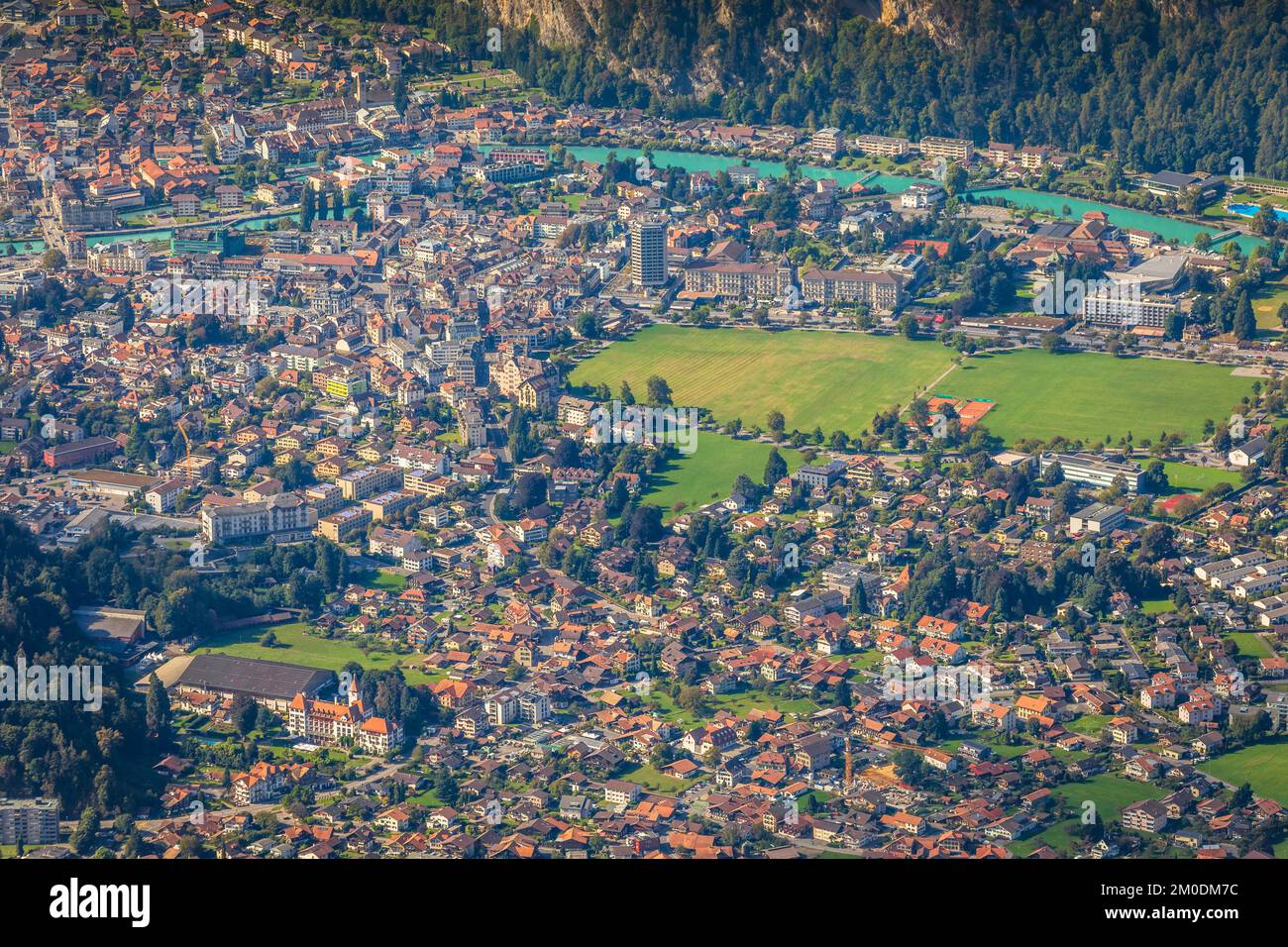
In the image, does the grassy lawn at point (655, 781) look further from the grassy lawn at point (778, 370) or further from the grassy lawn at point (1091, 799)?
the grassy lawn at point (778, 370)

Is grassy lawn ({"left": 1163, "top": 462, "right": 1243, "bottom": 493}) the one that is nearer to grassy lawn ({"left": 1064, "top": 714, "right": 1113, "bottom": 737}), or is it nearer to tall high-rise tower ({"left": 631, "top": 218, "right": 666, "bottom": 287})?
grassy lawn ({"left": 1064, "top": 714, "right": 1113, "bottom": 737})

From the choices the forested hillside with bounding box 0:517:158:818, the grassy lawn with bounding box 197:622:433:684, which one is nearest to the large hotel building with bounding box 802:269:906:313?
the grassy lawn with bounding box 197:622:433:684

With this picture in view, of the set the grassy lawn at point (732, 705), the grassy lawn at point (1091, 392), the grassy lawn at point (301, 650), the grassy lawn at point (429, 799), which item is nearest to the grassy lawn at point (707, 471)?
the grassy lawn at point (1091, 392)

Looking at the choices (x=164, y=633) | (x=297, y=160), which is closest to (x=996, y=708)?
(x=164, y=633)

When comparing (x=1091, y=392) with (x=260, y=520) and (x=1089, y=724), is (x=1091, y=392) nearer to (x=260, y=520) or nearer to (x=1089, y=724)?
(x=1089, y=724)

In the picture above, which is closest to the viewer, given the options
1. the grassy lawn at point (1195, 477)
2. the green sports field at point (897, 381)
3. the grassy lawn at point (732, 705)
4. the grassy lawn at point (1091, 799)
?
the grassy lawn at point (1091, 799)

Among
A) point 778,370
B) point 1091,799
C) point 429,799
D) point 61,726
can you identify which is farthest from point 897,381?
point 61,726
